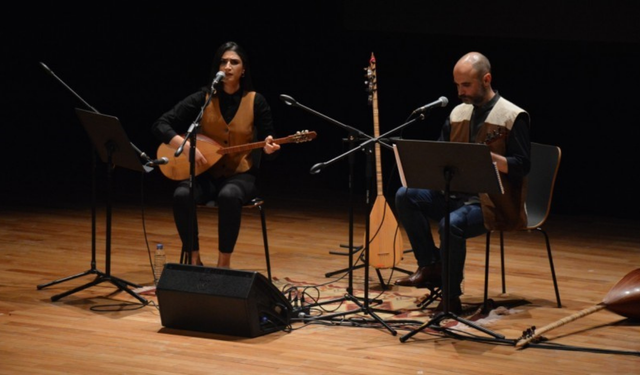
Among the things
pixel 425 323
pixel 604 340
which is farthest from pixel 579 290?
pixel 425 323

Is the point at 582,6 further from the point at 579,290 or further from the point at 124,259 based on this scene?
the point at 124,259

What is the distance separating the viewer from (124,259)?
5.73 m

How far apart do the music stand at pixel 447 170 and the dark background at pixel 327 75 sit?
4.13 feet

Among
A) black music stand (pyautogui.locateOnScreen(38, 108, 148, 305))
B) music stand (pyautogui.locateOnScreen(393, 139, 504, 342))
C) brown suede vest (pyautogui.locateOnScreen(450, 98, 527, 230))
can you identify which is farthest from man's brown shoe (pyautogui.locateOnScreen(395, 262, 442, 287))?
black music stand (pyautogui.locateOnScreen(38, 108, 148, 305))

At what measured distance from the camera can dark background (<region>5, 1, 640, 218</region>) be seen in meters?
7.02

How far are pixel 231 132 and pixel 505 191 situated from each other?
1.46 metres

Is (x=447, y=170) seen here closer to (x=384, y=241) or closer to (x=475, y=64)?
A: (x=475, y=64)

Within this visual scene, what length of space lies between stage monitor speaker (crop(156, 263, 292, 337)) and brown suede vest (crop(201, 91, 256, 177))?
A: 1.09m

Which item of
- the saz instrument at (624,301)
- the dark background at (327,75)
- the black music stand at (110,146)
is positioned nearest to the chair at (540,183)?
the saz instrument at (624,301)

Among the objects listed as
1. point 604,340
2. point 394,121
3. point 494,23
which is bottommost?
point 604,340

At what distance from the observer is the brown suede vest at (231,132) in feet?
17.3

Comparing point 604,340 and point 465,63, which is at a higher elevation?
point 465,63

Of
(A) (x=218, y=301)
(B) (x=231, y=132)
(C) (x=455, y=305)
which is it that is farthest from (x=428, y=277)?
(B) (x=231, y=132)

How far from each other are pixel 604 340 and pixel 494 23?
3172 mm
